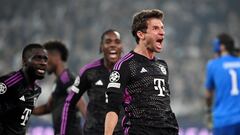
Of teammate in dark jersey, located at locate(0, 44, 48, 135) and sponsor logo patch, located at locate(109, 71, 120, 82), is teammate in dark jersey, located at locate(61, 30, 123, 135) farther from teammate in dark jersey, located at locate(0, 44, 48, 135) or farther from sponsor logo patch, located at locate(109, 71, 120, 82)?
sponsor logo patch, located at locate(109, 71, 120, 82)

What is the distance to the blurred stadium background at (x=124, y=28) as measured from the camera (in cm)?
1700

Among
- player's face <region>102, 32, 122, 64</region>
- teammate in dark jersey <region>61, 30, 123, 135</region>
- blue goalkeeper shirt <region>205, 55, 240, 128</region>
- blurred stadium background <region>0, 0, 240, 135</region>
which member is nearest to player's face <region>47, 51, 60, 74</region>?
teammate in dark jersey <region>61, 30, 123, 135</region>

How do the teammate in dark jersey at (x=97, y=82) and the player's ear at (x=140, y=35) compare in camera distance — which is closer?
the player's ear at (x=140, y=35)

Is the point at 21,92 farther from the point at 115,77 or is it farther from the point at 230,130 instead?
the point at 230,130

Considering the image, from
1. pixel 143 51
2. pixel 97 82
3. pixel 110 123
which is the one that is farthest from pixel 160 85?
pixel 97 82

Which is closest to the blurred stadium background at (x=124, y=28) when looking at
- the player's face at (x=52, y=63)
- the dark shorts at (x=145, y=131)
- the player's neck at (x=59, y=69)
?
the player's face at (x=52, y=63)

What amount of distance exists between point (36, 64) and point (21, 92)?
12.7 inches

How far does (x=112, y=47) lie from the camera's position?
20.5 ft

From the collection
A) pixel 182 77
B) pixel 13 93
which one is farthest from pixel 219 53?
pixel 182 77

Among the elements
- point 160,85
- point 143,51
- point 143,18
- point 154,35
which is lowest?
point 160,85

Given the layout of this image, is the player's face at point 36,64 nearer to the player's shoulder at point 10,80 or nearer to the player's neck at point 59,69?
the player's shoulder at point 10,80

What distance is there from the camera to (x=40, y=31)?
58.9ft

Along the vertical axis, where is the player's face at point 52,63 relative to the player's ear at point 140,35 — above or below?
above

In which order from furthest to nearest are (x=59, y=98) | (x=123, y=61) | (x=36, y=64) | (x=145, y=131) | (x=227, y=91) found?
(x=227, y=91)
(x=59, y=98)
(x=36, y=64)
(x=123, y=61)
(x=145, y=131)
